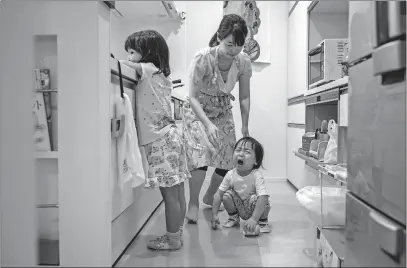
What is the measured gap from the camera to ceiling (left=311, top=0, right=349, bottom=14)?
152cm

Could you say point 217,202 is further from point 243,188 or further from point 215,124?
point 215,124

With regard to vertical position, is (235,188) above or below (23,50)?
below

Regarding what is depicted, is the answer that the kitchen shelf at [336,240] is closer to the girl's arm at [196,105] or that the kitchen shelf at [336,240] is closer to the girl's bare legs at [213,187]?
the girl's arm at [196,105]

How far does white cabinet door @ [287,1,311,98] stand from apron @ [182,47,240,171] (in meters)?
0.58

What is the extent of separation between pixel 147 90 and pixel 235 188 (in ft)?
1.55

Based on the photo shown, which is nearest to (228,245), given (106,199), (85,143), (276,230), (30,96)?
(276,230)

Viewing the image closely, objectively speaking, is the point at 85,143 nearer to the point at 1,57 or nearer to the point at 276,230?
the point at 1,57

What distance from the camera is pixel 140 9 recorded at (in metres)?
1.88

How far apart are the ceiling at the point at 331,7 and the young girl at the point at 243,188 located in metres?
0.82

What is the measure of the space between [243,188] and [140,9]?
4.10 ft

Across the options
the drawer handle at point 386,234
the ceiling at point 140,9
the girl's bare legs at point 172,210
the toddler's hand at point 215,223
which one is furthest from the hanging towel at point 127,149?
the ceiling at point 140,9

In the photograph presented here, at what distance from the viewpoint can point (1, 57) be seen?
39cm

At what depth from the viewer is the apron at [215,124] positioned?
1201 mm

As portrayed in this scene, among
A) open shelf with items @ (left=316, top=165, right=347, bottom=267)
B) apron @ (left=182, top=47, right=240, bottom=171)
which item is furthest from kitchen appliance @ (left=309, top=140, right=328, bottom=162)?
open shelf with items @ (left=316, top=165, right=347, bottom=267)
